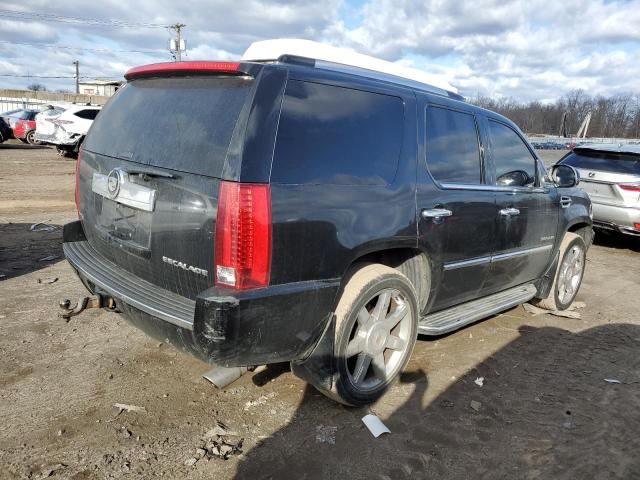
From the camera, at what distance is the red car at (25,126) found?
22297 millimetres

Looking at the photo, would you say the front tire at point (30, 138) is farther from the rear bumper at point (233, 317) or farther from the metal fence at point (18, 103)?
the rear bumper at point (233, 317)

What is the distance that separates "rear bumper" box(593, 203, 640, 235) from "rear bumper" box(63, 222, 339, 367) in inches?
269

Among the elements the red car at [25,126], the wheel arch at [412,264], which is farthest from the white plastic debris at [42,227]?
the red car at [25,126]

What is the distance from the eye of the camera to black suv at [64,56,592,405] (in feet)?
8.20

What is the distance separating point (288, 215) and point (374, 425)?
1443mm

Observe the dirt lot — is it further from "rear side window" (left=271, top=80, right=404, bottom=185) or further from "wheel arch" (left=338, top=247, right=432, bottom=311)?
"rear side window" (left=271, top=80, right=404, bottom=185)

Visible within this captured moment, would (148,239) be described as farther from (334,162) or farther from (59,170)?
(59,170)

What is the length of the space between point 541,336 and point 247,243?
11.2 feet

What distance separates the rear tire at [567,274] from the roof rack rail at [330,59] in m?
2.42

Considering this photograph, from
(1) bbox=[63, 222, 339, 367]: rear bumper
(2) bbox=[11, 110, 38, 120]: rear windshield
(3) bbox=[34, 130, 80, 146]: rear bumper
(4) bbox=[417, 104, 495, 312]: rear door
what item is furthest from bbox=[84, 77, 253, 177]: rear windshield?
(2) bbox=[11, 110, 38, 120]: rear windshield

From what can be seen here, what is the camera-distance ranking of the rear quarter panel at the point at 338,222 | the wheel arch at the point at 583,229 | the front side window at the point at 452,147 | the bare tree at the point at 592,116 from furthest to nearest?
the bare tree at the point at 592,116 → the wheel arch at the point at 583,229 → the front side window at the point at 452,147 → the rear quarter panel at the point at 338,222

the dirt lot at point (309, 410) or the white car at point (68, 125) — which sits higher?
the white car at point (68, 125)

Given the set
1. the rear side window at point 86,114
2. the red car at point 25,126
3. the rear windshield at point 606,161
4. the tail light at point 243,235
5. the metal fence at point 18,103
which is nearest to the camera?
the tail light at point 243,235

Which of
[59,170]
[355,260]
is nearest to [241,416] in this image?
[355,260]
